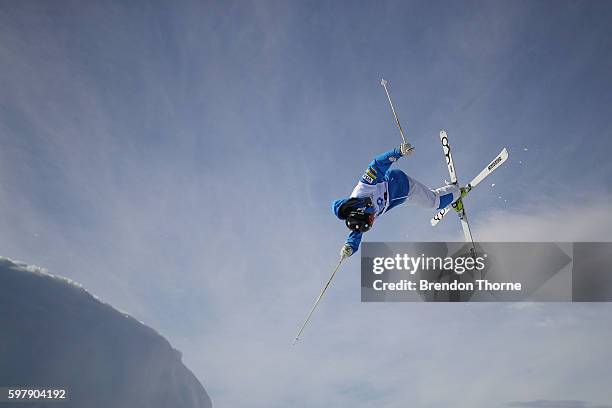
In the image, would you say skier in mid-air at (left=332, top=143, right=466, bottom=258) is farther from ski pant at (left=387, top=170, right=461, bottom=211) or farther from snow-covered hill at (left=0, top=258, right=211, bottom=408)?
snow-covered hill at (left=0, top=258, right=211, bottom=408)

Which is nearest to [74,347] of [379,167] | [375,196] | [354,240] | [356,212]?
[354,240]

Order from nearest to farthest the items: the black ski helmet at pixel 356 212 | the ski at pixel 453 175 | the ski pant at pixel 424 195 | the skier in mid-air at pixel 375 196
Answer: the black ski helmet at pixel 356 212, the skier in mid-air at pixel 375 196, the ski pant at pixel 424 195, the ski at pixel 453 175

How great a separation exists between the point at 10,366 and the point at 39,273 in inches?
604

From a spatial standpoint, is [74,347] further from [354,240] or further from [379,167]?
[379,167]

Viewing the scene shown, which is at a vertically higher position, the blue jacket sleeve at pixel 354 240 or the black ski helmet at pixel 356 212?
the black ski helmet at pixel 356 212

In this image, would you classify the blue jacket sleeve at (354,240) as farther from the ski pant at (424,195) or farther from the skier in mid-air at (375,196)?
the ski pant at (424,195)

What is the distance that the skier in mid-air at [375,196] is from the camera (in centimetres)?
1129

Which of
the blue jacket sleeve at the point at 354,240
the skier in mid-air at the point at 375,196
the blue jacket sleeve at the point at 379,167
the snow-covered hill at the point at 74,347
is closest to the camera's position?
the skier in mid-air at the point at 375,196

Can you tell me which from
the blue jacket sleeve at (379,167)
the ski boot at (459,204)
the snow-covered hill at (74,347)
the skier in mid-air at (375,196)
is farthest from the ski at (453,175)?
the snow-covered hill at (74,347)

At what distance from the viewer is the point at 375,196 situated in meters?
12.4

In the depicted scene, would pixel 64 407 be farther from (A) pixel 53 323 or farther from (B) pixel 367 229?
(B) pixel 367 229

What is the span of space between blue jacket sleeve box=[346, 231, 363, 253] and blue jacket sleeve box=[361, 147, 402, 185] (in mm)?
1785

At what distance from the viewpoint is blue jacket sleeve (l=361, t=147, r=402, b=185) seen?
11766 mm

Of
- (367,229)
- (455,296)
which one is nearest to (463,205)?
(455,296)
